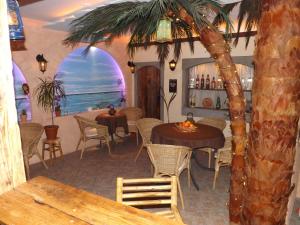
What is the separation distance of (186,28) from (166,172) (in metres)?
2.29

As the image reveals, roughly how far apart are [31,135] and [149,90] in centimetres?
416

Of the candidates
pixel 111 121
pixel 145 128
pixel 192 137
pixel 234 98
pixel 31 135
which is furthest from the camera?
pixel 111 121

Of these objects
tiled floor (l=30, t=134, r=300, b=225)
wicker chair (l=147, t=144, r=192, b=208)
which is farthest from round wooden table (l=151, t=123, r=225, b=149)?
tiled floor (l=30, t=134, r=300, b=225)

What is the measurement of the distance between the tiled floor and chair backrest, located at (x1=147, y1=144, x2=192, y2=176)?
22.5 inches

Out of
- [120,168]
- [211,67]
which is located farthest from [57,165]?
[211,67]

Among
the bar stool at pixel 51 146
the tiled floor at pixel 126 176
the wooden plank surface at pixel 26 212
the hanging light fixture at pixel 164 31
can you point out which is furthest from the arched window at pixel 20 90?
the wooden plank surface at pixel 26 212

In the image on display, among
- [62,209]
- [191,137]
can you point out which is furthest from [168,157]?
[62,209]

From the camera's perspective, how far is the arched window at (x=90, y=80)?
593 centimetres

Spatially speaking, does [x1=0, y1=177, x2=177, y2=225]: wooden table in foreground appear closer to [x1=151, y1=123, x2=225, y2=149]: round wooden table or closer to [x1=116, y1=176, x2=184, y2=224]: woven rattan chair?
[x1=116, y1=176, x2=184, y2=224]: woven rattan chair

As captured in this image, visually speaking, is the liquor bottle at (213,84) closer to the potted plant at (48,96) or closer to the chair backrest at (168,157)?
the chair backrest at (168,157)

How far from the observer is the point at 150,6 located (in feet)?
3.77

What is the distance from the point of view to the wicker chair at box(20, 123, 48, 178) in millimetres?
4215

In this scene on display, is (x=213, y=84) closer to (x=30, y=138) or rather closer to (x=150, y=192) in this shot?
(x=30, y=138)

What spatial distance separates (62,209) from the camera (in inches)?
46.9
